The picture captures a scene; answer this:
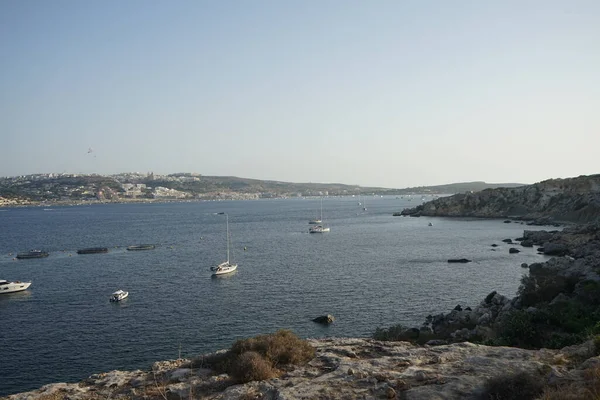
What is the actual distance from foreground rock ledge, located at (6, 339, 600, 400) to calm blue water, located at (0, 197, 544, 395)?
7.13 meters

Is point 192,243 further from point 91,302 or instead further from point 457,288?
point 457,288

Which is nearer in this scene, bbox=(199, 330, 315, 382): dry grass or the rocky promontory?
the rocky promontory

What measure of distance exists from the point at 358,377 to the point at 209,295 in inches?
1351

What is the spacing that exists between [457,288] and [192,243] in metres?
57.7

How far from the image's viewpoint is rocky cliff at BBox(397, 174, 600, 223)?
103 meters

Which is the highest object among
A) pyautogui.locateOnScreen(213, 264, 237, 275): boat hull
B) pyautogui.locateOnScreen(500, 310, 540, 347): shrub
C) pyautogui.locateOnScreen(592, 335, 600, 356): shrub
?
pyautogui.locateOnScreen(592, 335, 600, 356): shrub

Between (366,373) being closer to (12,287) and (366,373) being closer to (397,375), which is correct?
(397,375)

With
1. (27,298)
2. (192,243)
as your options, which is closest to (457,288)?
(27,298)

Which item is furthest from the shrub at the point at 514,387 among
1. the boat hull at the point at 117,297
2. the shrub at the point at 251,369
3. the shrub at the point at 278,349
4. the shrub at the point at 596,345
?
the boat hull at the point at 117,297

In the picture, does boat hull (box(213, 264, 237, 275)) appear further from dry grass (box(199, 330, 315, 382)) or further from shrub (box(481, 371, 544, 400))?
shrub (box(481, 371, 544, 400))

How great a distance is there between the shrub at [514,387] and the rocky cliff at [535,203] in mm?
98937

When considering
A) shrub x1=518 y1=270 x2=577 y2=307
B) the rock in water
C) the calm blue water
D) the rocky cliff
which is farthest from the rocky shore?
the rocky cliff

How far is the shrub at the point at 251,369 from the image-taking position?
11875 mm

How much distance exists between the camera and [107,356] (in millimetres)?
27859
